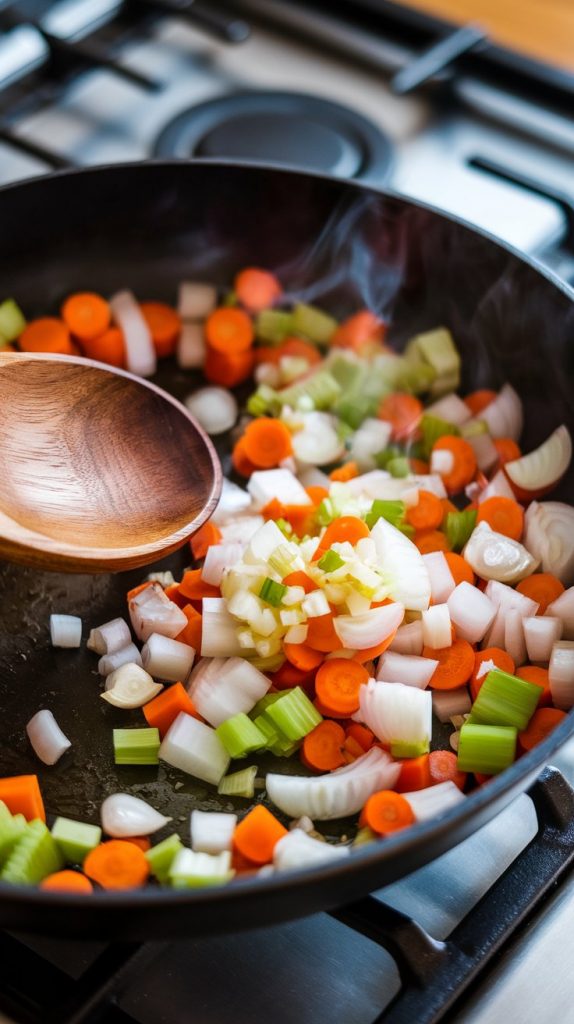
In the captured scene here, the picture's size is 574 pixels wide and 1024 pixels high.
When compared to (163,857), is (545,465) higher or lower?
higher

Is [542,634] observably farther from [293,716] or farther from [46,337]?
[46,337]

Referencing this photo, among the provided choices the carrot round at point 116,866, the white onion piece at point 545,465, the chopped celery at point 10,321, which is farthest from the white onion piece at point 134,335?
the carrot round at point 116,866

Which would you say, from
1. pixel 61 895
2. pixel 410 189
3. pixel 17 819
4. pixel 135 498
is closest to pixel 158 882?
pixel 17 819

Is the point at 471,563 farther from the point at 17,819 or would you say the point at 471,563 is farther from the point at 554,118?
the point at 554,118

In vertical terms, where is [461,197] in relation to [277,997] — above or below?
above

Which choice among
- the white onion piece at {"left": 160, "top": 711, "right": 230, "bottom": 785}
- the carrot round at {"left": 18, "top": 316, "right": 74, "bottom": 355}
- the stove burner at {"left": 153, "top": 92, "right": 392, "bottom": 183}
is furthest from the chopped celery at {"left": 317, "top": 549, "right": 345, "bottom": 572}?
the stove burner at {"left": 153, "top": 92, "right": 392, "bottom": 183}

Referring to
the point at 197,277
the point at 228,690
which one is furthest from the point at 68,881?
the point at 197,277

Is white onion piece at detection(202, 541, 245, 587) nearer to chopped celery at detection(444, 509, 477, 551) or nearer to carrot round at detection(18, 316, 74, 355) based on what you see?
chopped celery at detection(444, 509, 477, 551)
